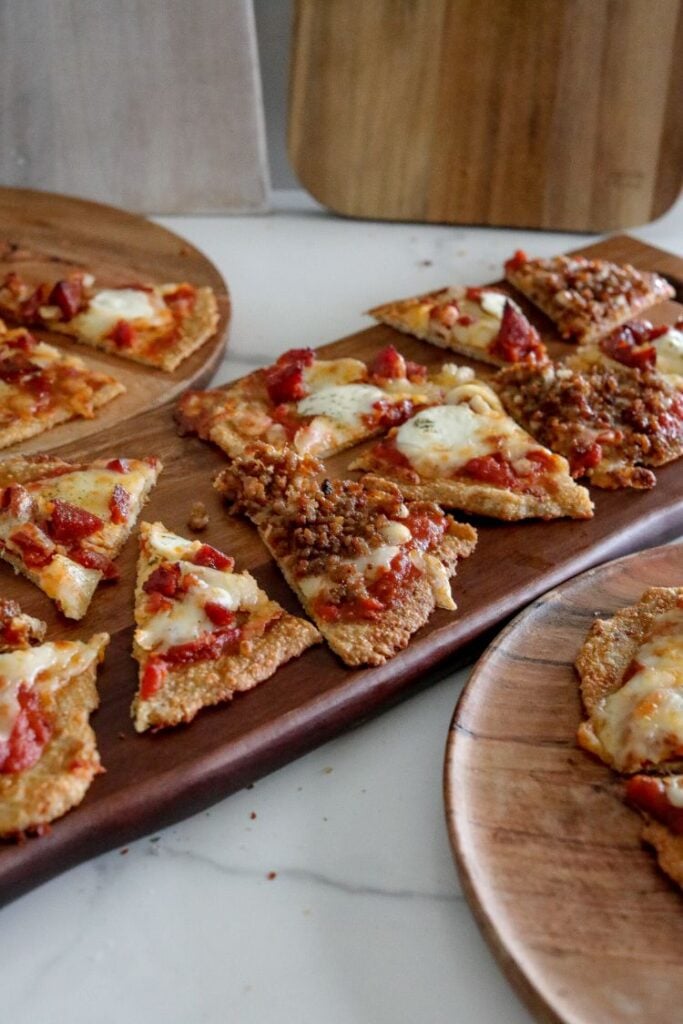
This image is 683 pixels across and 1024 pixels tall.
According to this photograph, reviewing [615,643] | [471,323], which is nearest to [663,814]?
[615,643]

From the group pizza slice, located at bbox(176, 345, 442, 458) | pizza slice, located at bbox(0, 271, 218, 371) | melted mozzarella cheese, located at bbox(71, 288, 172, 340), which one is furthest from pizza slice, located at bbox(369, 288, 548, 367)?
melted mozzarella cheese, located at bbox(71, 288, 172, 340)

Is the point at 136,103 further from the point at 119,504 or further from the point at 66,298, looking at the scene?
the point at 119,504

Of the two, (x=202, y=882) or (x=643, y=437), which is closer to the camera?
(x=202, y=882)

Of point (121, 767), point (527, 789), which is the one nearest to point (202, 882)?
point (121, 767)

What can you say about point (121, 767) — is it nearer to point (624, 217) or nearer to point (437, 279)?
point (437, 279)

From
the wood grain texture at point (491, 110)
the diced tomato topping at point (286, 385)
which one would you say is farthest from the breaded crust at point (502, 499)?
the wood grain texture at point (491, 110)

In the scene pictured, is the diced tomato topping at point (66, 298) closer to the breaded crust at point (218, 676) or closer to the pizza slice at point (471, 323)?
the pizza slice at point (471, 323)
